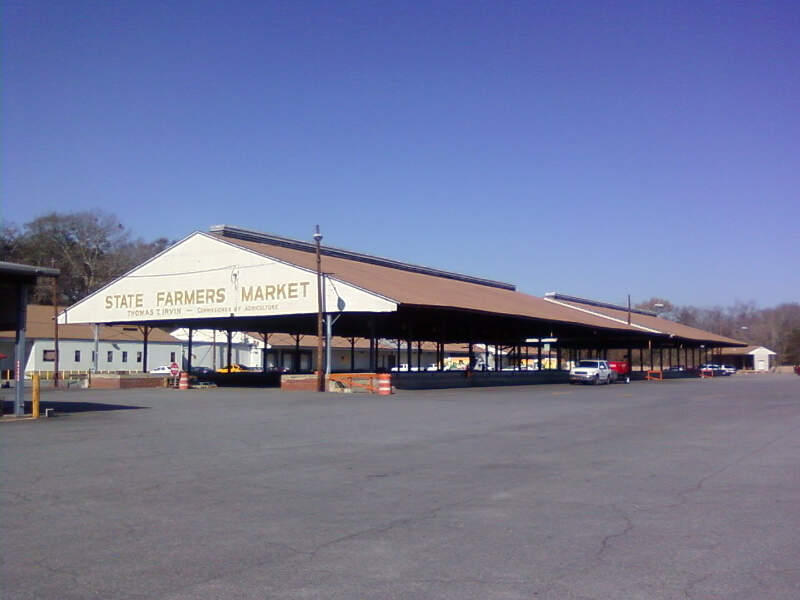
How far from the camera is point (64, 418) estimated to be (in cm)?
2142

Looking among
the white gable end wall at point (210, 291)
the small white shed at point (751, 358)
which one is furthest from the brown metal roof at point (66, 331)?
the small white shed at point (751, 358)

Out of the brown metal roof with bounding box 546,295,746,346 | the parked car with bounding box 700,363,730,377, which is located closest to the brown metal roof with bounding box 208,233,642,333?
the brown metal roof with bounding box 546,295,746,346

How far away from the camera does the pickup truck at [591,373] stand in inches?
2099

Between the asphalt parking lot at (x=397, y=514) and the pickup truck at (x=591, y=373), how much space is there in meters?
35.3

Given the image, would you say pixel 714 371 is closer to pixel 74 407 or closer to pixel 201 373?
pixel 201 373

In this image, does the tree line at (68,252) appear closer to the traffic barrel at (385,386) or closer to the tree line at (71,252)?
the tree line at (71,252)

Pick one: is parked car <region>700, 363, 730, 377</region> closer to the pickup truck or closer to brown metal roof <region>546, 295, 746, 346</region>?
brown metal roof <region>546, 295, 746, 346</region>

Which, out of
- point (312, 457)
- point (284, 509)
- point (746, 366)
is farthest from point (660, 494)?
point (746, 366)

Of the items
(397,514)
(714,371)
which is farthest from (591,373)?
(397,514)

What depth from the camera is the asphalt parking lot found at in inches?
247

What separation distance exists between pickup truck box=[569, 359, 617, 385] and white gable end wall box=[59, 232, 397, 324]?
21.0 metres

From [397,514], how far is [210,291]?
38952mm

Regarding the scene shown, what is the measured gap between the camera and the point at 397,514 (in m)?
8.84

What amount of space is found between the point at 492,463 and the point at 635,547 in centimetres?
571
